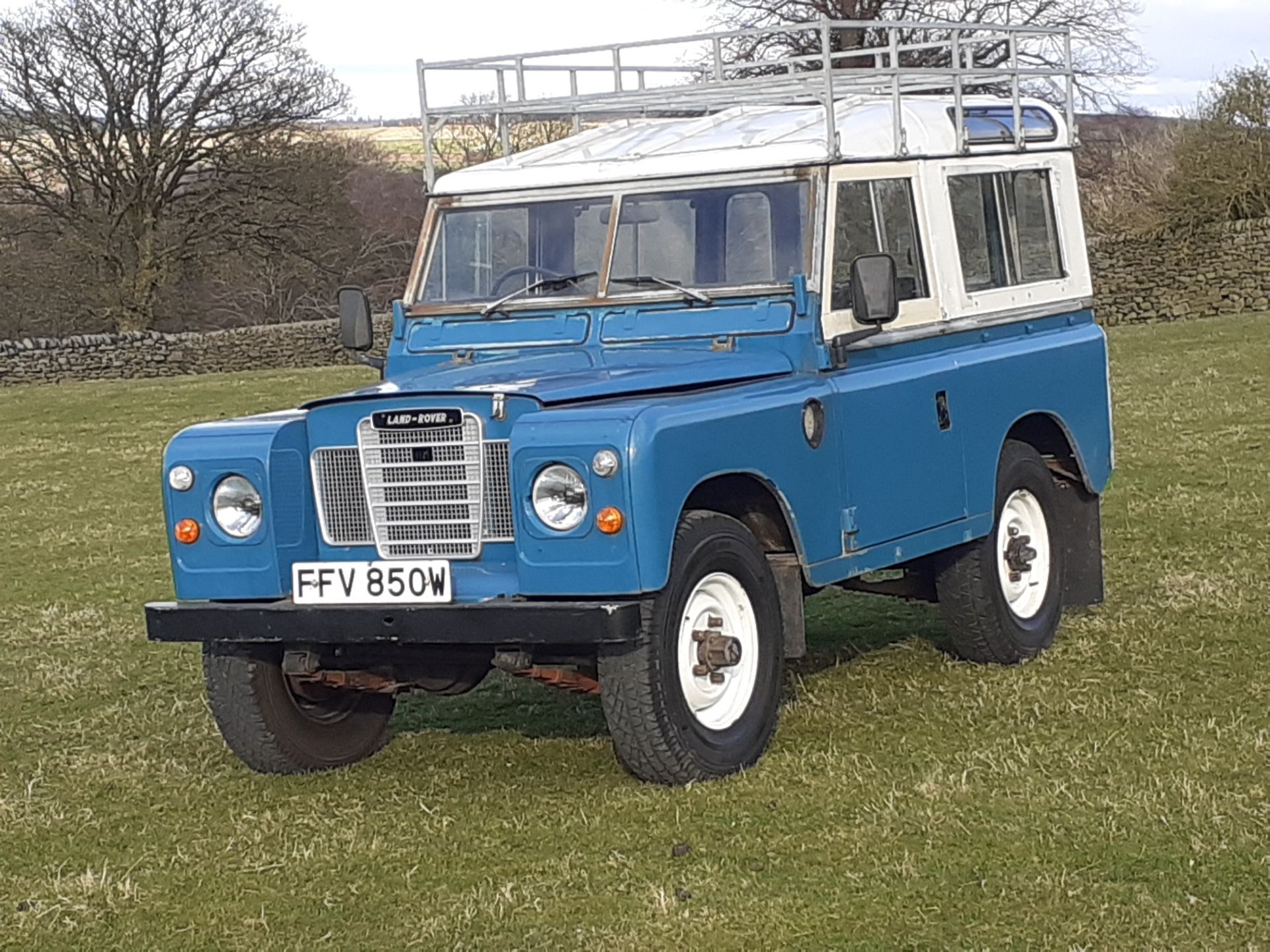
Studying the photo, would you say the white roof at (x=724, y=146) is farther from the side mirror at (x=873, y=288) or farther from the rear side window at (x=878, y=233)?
the side mirror at (x=873, y=288)

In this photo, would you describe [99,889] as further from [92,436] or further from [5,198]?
[5,198]

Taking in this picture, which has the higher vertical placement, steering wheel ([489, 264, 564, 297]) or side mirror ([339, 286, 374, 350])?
steering wheel ([489, 264, 564, 297])

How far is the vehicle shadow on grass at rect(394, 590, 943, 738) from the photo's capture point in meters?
8.26

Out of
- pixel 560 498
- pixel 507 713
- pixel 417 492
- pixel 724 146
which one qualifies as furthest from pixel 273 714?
pixel 724 146

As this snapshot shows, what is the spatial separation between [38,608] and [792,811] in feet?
22.6

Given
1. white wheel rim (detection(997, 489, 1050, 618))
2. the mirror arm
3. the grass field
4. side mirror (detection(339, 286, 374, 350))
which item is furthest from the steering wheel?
white wheel rim (detection(997, 489, 1050, 618))

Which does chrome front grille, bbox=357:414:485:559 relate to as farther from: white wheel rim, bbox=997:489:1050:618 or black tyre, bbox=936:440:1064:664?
white wheel rim, bbox=997:489:1050:618

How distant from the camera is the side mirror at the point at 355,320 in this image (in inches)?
338

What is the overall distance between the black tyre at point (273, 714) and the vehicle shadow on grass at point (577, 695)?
24.1 inches

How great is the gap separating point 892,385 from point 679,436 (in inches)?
63.4

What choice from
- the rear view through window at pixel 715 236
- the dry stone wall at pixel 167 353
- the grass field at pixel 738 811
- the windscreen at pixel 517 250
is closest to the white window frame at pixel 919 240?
the rear view through window at pixel 715 236


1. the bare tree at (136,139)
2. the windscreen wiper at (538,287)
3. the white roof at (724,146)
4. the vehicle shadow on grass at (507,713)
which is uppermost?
the bare tree at (136,139)

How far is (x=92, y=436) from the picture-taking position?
2541 centimetres

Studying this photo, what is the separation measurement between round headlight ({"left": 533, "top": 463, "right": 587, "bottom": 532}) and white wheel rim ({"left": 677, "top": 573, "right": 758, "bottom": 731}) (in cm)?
53
